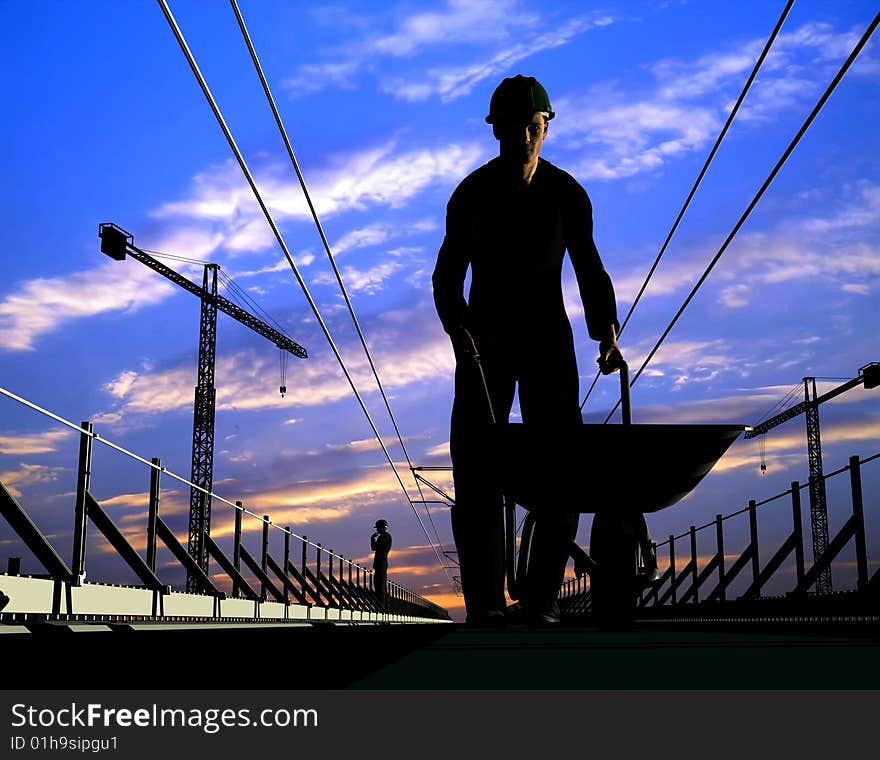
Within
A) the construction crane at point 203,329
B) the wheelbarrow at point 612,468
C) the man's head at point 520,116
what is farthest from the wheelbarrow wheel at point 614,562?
the construction crane at point 203,329

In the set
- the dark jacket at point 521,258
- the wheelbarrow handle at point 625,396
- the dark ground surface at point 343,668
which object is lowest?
the dark ground surface at point 343,668

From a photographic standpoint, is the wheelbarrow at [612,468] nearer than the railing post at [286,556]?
Yes

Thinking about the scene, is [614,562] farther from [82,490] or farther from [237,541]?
[237,541]

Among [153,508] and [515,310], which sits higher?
[515,310]

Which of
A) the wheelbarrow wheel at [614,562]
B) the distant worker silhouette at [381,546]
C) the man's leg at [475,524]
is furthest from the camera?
the distant worker silhouette at [381,546]

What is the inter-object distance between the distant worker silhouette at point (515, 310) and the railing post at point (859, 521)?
153 inches

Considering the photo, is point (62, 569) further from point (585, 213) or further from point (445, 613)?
point (445, 613)

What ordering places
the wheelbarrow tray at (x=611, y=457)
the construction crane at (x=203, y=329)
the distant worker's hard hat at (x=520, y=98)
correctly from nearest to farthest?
the wheelbarrow tray at (x=611, y=457)
the distant worker's hard hat at (x=520, y=98)
the construction crane at (x=203, y=329)

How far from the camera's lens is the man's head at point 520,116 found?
3863 millimetres

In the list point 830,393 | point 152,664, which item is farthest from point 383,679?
point 830,393

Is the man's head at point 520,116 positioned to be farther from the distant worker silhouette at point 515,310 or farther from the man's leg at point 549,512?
the man's leg at point 549,512

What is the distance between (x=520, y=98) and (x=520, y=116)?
75mm

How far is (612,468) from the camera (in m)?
2.64

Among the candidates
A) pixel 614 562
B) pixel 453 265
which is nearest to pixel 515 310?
pixel 453 265
